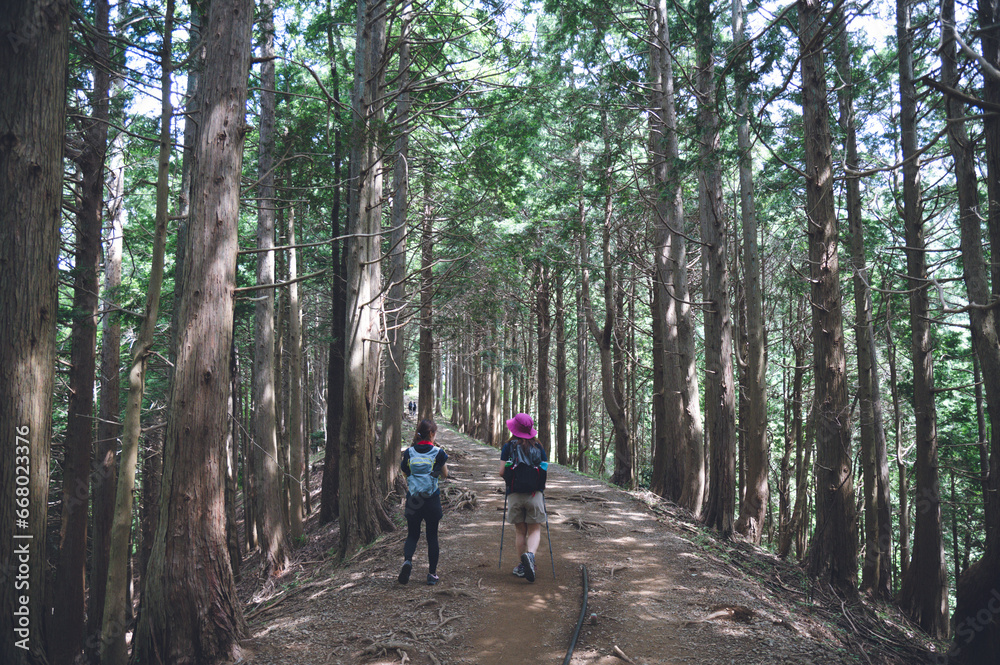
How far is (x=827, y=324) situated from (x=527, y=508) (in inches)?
173

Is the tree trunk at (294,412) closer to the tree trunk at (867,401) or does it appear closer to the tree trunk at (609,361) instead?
the tree trunk at (609,361)

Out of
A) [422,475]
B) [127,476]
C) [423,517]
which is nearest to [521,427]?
[422,475]

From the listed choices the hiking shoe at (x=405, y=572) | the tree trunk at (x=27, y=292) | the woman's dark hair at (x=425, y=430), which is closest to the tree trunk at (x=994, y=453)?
the woman's dark hair at (x=425, y=430)

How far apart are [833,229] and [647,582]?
4.93m

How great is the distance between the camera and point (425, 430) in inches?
252

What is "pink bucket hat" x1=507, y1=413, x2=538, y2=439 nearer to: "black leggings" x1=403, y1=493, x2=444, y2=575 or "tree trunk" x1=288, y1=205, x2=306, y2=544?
"black leggings" x1=403, y1=493, x2=444, y2=575

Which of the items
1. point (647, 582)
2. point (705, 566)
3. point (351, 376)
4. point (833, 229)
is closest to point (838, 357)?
point (833, 229)

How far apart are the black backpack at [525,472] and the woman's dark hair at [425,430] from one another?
965 millimetres

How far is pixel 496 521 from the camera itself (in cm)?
991

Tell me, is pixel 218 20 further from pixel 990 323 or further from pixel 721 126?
pixel 990 323

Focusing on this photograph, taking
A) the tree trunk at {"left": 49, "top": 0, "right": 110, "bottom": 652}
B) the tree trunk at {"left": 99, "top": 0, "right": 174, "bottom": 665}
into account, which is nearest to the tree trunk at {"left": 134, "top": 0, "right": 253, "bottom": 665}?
the tree trunk at {"left": 99, "top": 0, "right": 174, "bottom": 665}

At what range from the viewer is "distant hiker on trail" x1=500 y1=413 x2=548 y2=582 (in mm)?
6570

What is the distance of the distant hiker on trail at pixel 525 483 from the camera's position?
6.57 m

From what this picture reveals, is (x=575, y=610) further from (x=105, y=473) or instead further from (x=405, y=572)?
(x=105, y=473)
